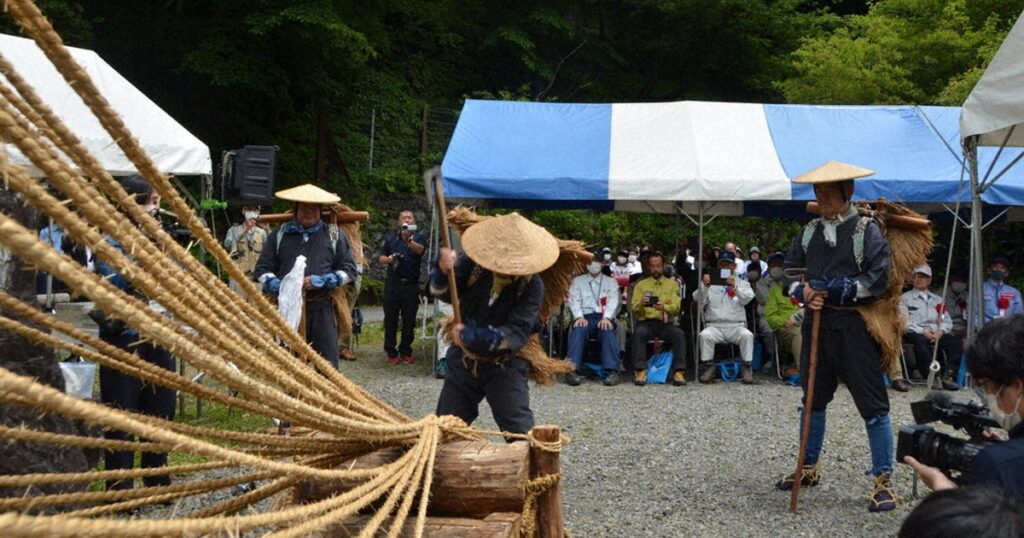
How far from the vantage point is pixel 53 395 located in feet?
3.42

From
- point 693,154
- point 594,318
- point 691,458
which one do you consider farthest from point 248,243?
point 691,458

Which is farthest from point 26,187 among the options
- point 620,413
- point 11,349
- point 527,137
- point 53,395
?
point 527,137

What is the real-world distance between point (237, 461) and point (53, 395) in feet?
1.40

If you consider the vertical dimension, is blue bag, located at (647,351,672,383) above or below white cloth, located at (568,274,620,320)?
below

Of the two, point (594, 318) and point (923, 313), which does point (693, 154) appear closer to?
point (594, 318)

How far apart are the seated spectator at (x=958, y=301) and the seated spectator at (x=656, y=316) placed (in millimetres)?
2939

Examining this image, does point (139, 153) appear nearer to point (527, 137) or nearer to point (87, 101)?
point (87, 101)

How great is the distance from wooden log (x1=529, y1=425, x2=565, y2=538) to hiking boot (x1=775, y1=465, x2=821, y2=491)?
3.08 metres

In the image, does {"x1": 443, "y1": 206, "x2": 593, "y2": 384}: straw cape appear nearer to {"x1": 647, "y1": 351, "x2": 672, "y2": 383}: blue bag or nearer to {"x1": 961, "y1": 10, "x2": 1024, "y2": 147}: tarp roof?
{"x1": 961, "y1": 10, "x2": 1024, "y2": 147}: tarp roof

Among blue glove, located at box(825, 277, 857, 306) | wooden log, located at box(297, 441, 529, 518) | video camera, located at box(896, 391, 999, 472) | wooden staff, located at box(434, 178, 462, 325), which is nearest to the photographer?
wooden log, located at box(297, 441, 529, 518)

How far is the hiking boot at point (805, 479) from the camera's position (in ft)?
17.5

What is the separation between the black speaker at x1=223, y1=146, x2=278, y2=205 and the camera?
7.79m

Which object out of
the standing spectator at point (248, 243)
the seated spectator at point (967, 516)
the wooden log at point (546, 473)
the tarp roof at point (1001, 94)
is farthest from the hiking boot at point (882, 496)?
the standing spectator at point (248, 243)

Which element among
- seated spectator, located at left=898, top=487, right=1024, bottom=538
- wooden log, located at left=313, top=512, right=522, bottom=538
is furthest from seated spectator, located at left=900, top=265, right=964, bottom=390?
seated spectator, located at left=898, top=487, right=1024, bottom=538
